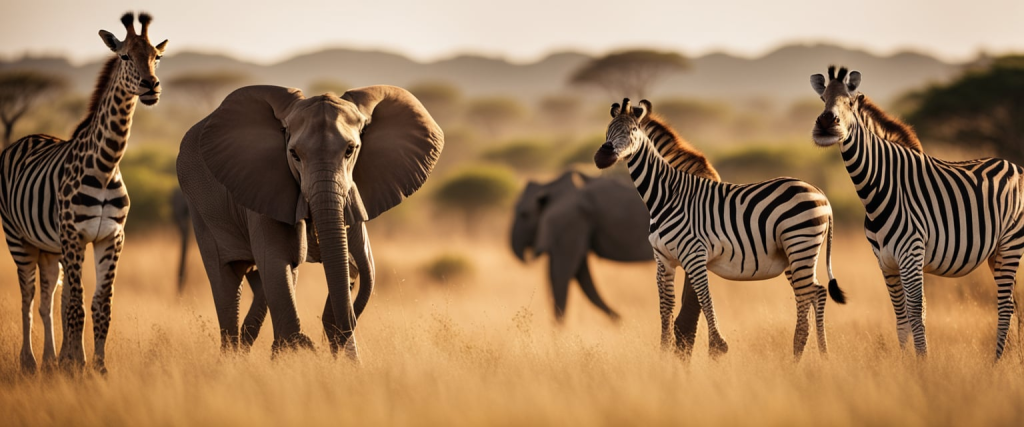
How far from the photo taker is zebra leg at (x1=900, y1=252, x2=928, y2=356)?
24.2ft

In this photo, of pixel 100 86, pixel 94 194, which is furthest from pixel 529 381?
pixel 100 86

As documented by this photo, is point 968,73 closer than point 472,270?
No

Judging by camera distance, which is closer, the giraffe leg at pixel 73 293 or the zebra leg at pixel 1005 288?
the giraffe leg at pixel 73 293

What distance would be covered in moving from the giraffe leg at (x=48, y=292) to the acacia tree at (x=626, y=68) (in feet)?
122

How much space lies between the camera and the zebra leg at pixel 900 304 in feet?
25.9

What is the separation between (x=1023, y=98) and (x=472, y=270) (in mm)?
11569

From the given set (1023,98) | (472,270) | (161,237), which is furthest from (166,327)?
(1023,98)

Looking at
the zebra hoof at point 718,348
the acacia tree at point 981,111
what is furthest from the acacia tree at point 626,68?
the zebra hoof at point 718,348

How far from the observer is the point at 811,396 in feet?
21.0

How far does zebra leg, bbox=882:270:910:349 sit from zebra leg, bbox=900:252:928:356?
336 mm

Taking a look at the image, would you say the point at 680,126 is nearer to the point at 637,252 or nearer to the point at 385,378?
the point at 637,252

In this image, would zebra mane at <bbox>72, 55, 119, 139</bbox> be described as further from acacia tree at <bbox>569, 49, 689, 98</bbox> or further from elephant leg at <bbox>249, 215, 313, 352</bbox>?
acacia tree at <bbox>569, 49, 689, 98</bbox>

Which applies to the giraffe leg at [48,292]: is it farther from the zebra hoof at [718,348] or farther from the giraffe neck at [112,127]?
the zebra hoof at [718,348]

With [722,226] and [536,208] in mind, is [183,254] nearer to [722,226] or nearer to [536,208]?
[536,208]
